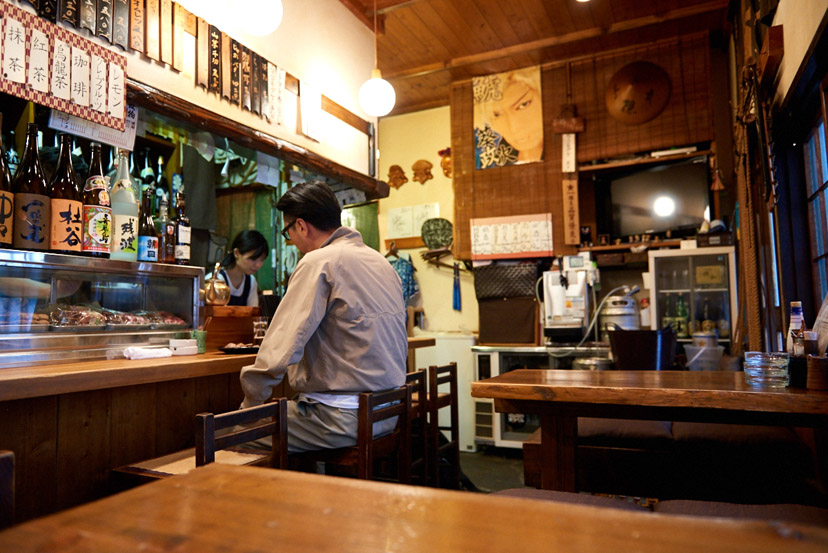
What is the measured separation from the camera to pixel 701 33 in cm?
477

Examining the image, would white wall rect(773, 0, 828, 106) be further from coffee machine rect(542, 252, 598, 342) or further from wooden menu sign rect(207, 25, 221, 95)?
wooden menu sign rect(207, 25, 221, 95)

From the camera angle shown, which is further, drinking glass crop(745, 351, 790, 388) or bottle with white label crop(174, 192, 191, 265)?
bottle with white label crop(174, 192, 191, 265)

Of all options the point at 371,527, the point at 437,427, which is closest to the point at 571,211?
the point at 437,427

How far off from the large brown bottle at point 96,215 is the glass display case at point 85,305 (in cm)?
9

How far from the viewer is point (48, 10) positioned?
2258mm

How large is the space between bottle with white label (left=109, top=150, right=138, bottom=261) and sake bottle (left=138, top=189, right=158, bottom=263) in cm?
3

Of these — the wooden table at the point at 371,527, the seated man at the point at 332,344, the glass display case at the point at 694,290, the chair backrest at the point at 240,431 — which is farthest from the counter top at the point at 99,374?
the glass display case at the point at 694,290

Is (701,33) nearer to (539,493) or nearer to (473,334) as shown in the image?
(473,334)

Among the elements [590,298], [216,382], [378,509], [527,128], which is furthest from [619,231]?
[378,509]

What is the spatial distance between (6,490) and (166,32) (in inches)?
105

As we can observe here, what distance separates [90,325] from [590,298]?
162 inches

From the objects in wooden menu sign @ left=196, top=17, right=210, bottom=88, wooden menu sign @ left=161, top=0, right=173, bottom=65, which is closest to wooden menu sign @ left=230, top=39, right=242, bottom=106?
wooden menu sign @ left=196, top=17, right=210, bottom=88

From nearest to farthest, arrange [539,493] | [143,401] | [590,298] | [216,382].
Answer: [539,493], [143,401], [216,382], [590,298]

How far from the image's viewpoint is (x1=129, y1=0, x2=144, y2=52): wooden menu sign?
2631 millimetres
